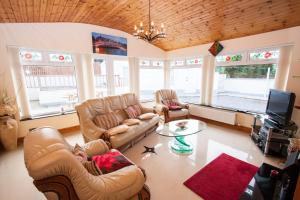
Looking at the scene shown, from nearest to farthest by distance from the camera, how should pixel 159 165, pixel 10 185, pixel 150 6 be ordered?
pixel 10 185 < pixel 159 165 < pixel 150 6

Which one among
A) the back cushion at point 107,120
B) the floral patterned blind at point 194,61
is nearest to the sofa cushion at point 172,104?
the floral patterned blind at point 194,61

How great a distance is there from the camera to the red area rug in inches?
75.1

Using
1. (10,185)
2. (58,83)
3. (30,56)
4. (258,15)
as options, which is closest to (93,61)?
(58,83)

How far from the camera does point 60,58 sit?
12.5ft

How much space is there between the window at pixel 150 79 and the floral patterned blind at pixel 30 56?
2963 millimetres

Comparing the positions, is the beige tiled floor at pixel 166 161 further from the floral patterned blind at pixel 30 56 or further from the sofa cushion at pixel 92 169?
the floral patterned blind at pixel 30 56

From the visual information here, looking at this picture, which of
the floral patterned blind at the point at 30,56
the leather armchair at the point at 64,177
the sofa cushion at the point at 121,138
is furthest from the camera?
the floral patterned blind at the point at 30,56

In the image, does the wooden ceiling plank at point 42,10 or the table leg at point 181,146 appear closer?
the wooden ceiling plank at point 42,10

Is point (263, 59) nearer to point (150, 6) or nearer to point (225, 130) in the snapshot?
point (225, 130)

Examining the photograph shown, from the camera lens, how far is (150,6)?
10.5ft

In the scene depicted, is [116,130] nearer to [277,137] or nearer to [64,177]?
[64,177]

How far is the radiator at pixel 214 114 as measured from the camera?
13.2ft

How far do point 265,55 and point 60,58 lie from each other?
5044 mm

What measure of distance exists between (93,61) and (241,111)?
430 cm
